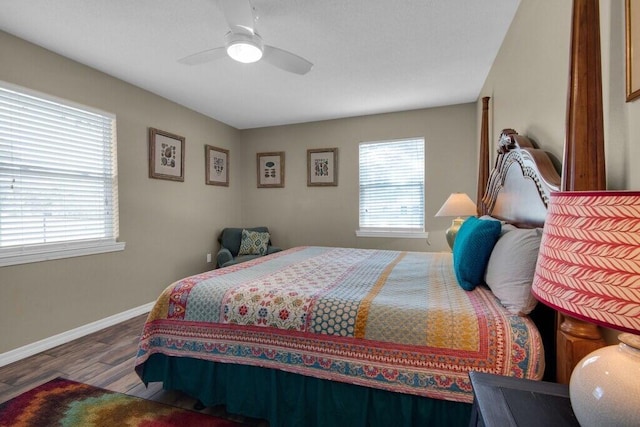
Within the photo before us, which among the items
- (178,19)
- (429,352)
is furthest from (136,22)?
(429,352)

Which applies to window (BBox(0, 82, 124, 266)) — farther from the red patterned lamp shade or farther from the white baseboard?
the red patterned lamp shade

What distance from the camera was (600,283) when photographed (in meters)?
0.54

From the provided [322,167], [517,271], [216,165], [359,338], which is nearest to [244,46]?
[359,338]

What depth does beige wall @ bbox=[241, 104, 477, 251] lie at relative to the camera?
3801mm

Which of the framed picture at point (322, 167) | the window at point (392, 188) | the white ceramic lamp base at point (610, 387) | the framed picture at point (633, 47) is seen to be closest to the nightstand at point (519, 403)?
the white ceramic lamp base at point (610, 387)

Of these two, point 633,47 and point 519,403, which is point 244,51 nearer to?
point 633,47

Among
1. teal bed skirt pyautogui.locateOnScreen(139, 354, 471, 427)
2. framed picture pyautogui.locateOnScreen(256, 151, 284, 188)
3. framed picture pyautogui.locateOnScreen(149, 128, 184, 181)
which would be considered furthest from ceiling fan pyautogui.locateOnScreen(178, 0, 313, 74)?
framed picture pyautogui.locateOnScreen(256, 151, 284, 188)

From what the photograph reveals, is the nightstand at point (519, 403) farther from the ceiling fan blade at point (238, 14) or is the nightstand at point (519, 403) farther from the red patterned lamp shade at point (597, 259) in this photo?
the ceiling fan blade at point (238, 14)

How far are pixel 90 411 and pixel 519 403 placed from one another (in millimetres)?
2122

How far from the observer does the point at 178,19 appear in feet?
6.75

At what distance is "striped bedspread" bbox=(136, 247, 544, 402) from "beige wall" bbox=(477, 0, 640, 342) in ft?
1.28

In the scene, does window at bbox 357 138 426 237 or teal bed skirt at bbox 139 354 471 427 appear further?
window at bbox 357 138 426 237

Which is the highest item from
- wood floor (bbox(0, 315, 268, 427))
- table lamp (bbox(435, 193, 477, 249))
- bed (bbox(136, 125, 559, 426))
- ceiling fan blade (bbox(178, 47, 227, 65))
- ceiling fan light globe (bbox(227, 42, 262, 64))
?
ceiling fan blade (bbox(178, 47, 227, 65))

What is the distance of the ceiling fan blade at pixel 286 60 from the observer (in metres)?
2.06
